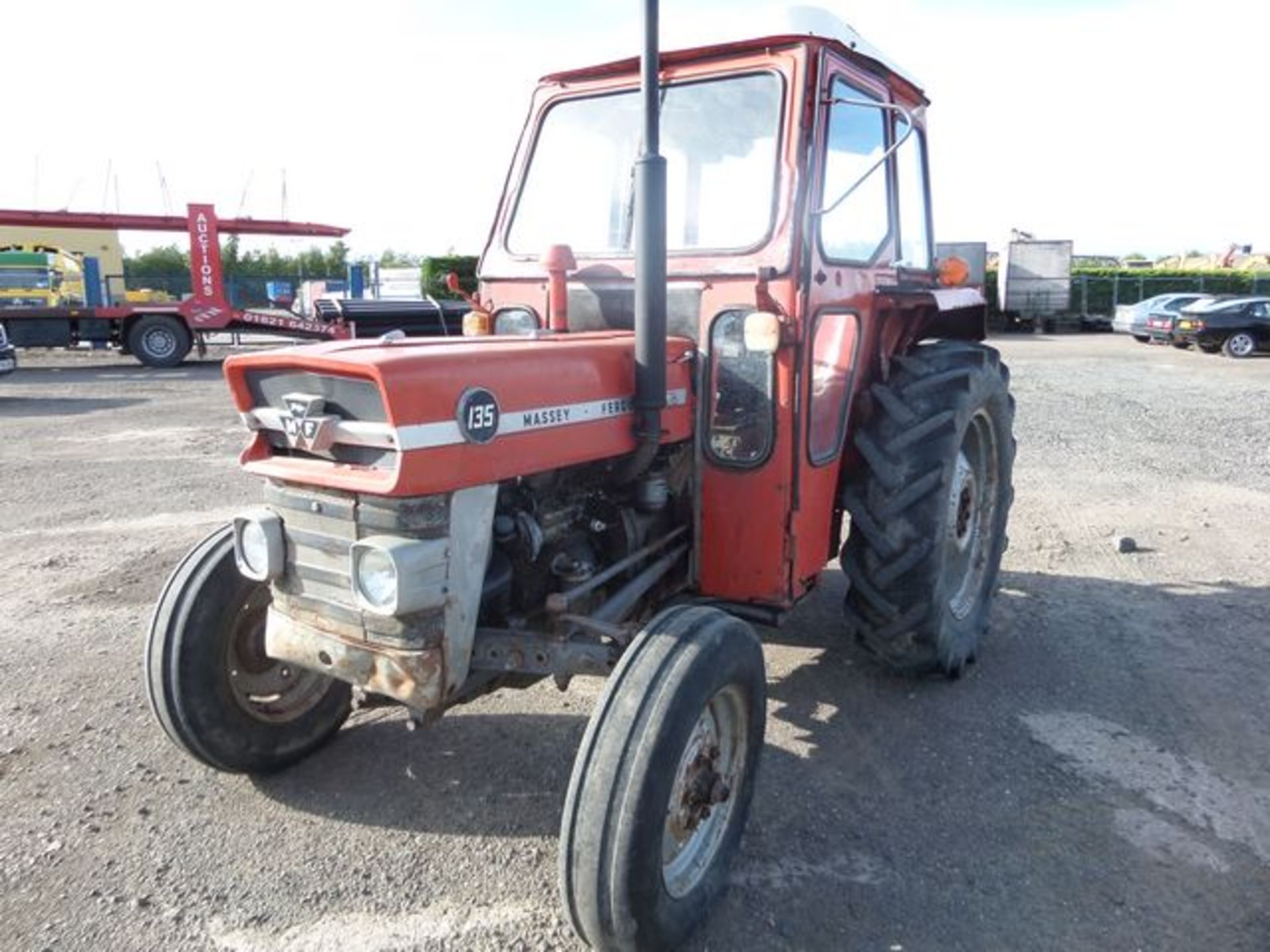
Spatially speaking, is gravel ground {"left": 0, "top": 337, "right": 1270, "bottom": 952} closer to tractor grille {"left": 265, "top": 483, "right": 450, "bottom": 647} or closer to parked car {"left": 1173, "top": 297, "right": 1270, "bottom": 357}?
tractor grille {"left": 265, "top": 483, "right": 450, "bottom": 647}

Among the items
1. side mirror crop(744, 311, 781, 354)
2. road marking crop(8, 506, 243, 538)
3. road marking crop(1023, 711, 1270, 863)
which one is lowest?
road marking crop(1023, 711, 1270, 863)

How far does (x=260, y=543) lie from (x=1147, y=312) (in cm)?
2284

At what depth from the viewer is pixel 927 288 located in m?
4.20

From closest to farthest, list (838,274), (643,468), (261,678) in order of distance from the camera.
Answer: (643,468) → (261,678) → (838,274)

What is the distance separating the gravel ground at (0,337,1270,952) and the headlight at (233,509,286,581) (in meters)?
0.89

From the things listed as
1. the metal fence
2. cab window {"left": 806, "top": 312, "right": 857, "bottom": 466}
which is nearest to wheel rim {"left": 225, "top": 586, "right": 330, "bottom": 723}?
cab window {"left": 806, "top": 312, "right": 857, "bottom": 466}

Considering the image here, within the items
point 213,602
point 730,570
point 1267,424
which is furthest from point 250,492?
point 1267,424

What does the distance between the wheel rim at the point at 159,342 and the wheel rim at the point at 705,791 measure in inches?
679

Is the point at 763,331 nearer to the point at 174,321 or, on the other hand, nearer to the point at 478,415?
the point at 478,415

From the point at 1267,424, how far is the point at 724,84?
381 inches

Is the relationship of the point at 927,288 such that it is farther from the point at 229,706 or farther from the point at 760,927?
the point at 229,706

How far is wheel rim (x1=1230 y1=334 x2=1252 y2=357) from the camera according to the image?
18.5 m

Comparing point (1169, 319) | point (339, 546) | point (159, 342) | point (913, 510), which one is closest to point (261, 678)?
point (339, 546)

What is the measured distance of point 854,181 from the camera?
3084mm
